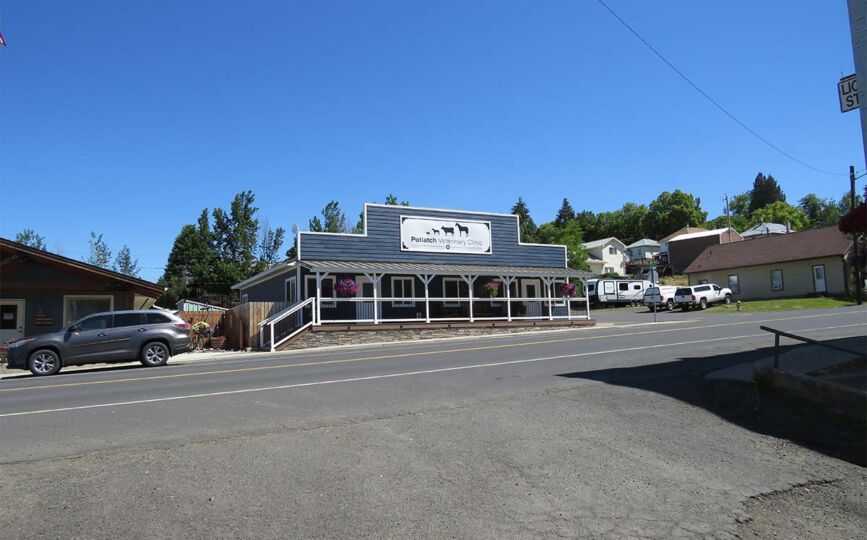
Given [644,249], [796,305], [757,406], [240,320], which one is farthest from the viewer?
[644,249]

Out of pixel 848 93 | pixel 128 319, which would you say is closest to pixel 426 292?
pixel 128 319

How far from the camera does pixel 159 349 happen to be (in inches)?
717

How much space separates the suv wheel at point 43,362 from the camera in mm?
16641

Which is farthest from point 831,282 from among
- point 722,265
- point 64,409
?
point 64,409

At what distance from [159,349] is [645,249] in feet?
275

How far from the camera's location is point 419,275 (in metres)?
28.7

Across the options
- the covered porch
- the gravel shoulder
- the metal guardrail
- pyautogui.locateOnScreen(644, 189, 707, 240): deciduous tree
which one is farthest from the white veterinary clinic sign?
pyautogui.locateOnScreen(644, 189, 707, 240): deciduous tree

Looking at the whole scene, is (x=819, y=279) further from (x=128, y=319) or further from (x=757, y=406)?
(x=128, y=319)

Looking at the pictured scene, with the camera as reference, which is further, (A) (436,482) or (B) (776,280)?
(B) (776,280)

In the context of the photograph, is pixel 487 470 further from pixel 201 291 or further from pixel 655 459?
pixel 201 291

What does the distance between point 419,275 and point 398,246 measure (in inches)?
90.7

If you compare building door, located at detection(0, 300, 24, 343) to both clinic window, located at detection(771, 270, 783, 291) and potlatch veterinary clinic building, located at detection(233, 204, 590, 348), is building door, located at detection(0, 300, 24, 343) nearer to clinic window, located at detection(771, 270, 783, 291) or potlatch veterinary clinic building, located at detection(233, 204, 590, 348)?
potlatch veterinary clinic building, located at detection(233, 204, 590, 348)

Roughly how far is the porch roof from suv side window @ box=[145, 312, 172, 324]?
7.93 m

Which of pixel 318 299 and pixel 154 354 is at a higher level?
pixel 318 299
